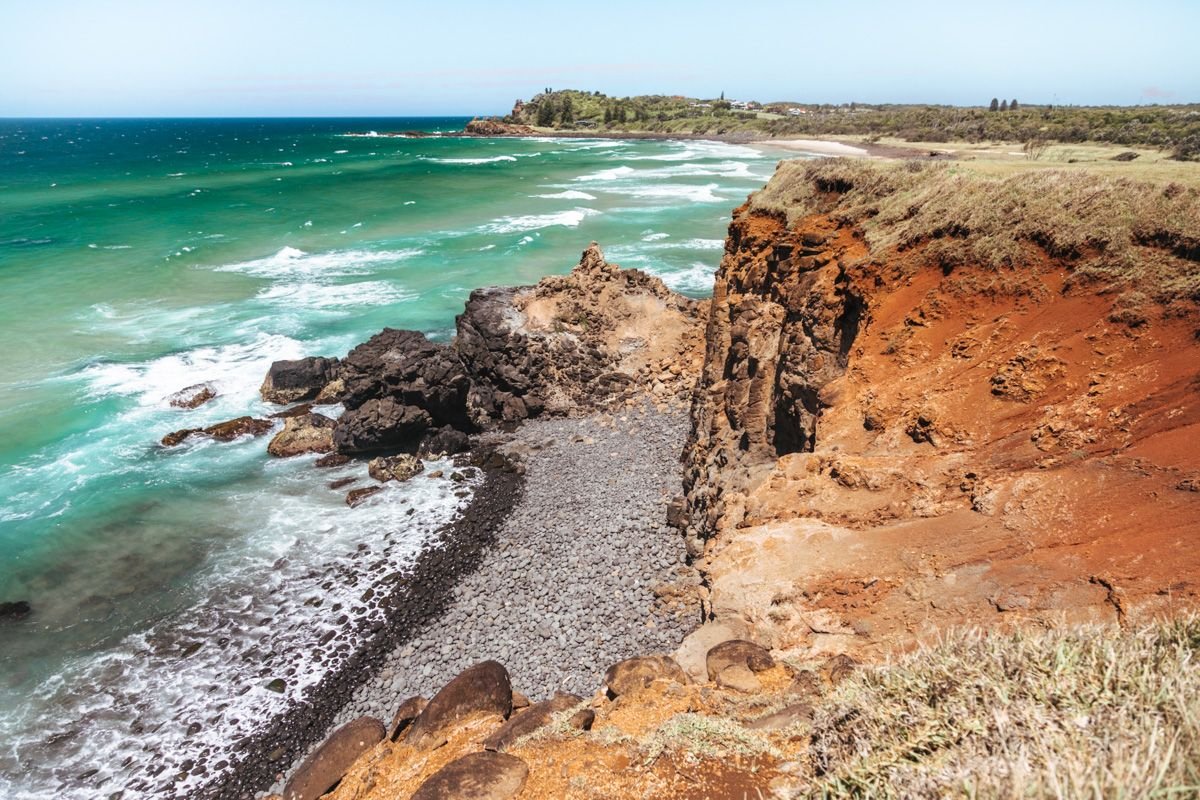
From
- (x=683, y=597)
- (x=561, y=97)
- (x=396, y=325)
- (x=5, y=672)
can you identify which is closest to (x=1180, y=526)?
(x=683, y=597)

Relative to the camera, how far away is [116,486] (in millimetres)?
21859

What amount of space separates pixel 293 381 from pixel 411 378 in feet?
23.2

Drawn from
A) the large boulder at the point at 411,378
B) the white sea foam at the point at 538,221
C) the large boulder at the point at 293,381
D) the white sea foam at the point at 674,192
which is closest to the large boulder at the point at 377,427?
the large boulder at the point at 411,378

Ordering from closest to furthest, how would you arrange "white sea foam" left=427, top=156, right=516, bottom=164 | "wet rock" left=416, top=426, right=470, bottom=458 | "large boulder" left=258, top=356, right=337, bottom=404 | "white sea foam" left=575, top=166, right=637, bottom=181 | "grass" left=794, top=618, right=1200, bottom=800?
1. "grass" left=794, top=618, right=1200, bottom=800
2. "wet rock" left=416, top=426, right=470, bottom=458
3. "large boulder" left=258, top=356, right=337, bottom=404
4. "white sea foam" left=575, top=166, right=637, bottom=181
5. "white sea foam" left=427, top=156, right=516, bottom=164

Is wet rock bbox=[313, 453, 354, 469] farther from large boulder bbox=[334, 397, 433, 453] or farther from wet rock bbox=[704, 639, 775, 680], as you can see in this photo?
wet rock bbox=[704, 639, 775, 680]

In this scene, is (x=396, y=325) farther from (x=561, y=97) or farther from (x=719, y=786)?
(x=561, y=97)

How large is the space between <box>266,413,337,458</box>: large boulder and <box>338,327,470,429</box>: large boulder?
1430 millimetres

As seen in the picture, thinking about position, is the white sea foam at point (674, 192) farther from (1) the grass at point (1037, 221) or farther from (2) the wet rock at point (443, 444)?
(1) the grass at point (1037, 221)

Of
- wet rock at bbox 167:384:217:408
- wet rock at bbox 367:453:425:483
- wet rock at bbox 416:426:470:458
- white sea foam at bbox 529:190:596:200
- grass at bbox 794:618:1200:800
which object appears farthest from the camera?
white sea foam at bbox 529:190:596:200

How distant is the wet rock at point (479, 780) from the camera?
6461 millimetres

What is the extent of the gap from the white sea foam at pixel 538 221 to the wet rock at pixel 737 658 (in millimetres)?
50646

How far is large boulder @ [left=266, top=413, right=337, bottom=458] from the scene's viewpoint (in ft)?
78.3

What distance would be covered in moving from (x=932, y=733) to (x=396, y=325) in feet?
113

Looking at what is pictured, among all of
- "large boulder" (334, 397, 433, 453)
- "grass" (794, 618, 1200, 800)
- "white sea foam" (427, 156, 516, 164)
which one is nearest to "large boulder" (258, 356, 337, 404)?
"large boulder" (334, 397, 433, 453)
